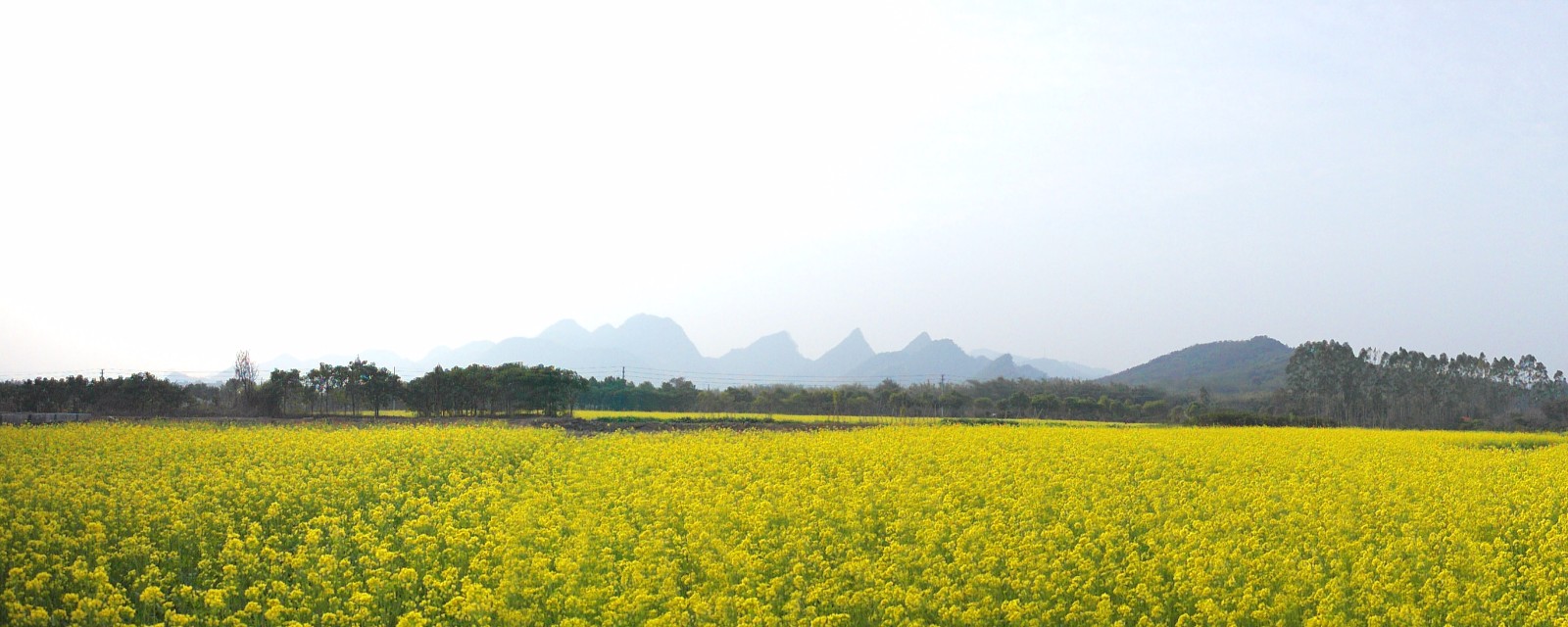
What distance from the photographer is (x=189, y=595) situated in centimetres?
831

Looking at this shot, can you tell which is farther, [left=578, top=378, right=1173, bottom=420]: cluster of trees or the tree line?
[left=578, top=378, right=1173, bottom=420]: cluster of trees

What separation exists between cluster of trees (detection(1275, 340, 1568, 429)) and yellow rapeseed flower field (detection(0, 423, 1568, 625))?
70676mm

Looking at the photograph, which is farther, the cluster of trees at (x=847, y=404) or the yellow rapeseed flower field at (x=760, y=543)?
the cluster of trees at (x=847, y=404)

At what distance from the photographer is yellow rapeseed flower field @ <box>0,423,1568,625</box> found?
8375 millimetres

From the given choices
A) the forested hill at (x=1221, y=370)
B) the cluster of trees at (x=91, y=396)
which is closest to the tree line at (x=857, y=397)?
the cluster of trees at (x=91, y=396)

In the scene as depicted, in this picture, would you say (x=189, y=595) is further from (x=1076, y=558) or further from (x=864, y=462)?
(x=864, y=462)

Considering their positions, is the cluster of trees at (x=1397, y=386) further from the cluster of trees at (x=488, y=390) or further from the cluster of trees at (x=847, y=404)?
the cluster of trees at (x=488, y=390)

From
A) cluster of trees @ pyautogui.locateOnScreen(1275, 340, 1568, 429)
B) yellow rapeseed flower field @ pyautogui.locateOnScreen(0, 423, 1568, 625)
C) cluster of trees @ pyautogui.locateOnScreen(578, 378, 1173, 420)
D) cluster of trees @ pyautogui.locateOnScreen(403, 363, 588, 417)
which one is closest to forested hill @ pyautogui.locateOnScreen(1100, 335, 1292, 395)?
cluster of trees @ pyautogui.locateOnScreen(1275, 340, 1568, 429)

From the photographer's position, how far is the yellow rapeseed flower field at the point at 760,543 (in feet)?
27.5

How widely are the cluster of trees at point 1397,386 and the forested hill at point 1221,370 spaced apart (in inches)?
2370

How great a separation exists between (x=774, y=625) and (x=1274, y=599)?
4725 millimetres

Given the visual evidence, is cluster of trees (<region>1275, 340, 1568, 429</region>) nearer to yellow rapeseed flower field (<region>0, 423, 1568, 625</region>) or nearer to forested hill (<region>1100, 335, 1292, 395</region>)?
forested hill (<region>1100, 335, 1292, 395</region>)

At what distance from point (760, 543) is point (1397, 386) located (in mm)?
90683

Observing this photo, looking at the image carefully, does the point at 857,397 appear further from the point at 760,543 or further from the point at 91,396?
the point at 760,543
